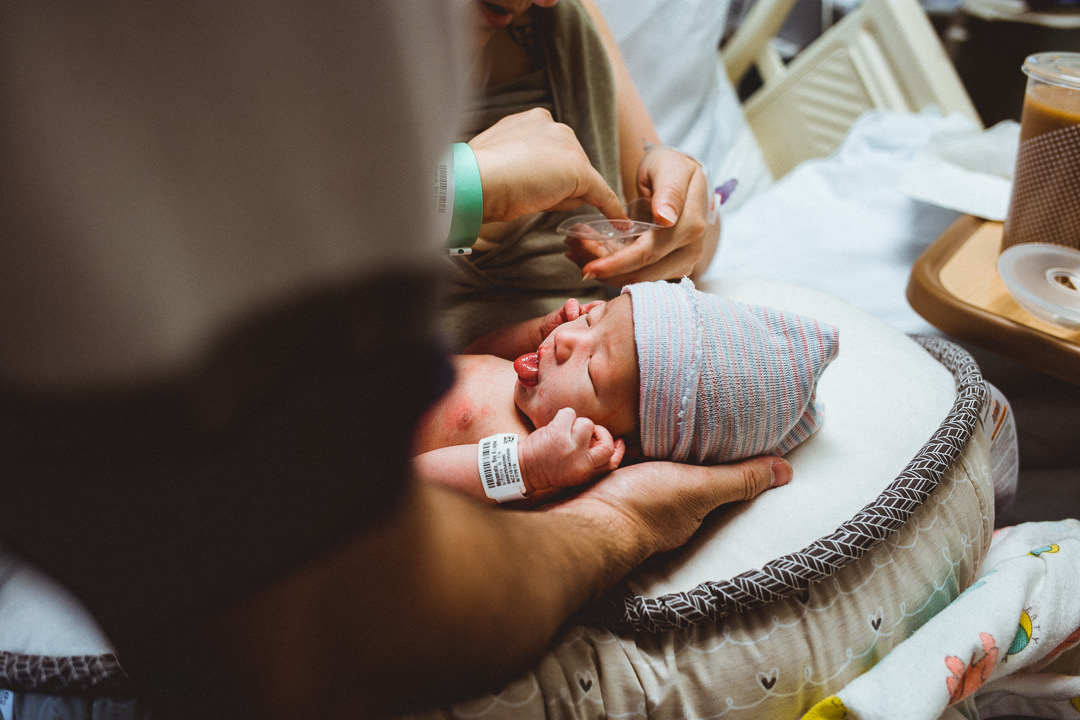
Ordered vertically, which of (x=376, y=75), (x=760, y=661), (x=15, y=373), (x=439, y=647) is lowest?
(x=760, y=661)

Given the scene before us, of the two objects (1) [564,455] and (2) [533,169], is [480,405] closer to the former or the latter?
(1) [564,455]

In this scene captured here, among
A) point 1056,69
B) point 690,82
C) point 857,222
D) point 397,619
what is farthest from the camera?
point 690,82

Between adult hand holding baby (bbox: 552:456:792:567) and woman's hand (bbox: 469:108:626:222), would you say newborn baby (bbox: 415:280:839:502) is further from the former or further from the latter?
woman's hand (bbox: 469:108:626:222)

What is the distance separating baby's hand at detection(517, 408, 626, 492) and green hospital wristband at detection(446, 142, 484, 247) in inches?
6.9

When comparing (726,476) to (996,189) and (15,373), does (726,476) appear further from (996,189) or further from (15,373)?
(996,189)

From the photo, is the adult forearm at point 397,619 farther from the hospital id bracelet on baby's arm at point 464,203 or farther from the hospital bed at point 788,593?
the hospital id bracelet on baby's arm at point 464,203

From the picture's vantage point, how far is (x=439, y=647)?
14.5 inches

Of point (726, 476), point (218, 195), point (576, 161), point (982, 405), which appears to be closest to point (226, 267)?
point (218, 195)

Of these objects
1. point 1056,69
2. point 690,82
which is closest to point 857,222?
point 1056,69

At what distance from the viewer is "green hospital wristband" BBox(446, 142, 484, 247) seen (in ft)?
1.55

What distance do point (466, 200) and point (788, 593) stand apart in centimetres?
40

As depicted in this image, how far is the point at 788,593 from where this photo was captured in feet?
1.72

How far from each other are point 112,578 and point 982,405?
76cm

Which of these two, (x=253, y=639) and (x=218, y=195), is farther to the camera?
(x=253, y=639)
